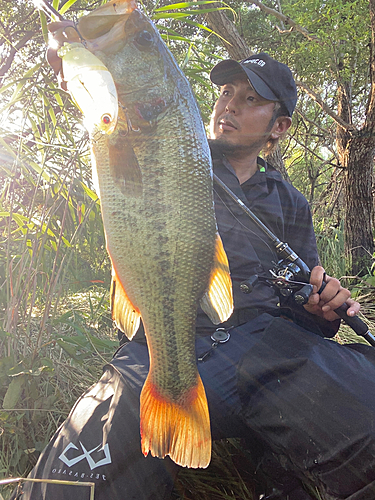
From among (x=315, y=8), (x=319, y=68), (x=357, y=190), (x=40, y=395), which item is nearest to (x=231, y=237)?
(x=40, y=395)

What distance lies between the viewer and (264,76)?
Answer: 2.49 meters

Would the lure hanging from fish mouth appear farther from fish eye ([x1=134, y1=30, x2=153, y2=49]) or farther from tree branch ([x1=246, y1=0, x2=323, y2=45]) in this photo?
tree branch ([x1=246, y1=0, x2=323, y2=45])

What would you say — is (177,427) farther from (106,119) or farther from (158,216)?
(106,119)

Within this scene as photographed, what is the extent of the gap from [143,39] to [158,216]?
612 millimetres

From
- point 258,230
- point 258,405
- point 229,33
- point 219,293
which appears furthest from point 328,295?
point 229,33

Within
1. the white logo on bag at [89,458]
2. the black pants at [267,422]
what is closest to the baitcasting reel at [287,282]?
the black pants at [267,422]

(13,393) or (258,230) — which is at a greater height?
(258,230)

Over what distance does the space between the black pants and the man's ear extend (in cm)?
168

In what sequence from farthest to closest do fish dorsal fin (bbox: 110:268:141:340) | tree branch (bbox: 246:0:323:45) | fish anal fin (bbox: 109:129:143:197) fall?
tree branch (bbox: 246:0:323:45) < fish dorsal fin (bbox: 110:268:141:340) < fish anal fin (bbox: 109:129:143:197)

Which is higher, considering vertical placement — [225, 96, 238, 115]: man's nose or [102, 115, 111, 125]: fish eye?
[225, 96, 238, 115]: man's nose

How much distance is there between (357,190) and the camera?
580 centimetres

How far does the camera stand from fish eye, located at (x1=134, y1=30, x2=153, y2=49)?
1.28 metres

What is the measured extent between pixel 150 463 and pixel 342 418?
0.72 meters

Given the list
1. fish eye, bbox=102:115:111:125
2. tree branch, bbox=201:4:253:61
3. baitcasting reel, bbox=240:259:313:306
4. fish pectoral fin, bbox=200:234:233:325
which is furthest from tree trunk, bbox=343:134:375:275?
fish eye, bbox=102:115:111:125
